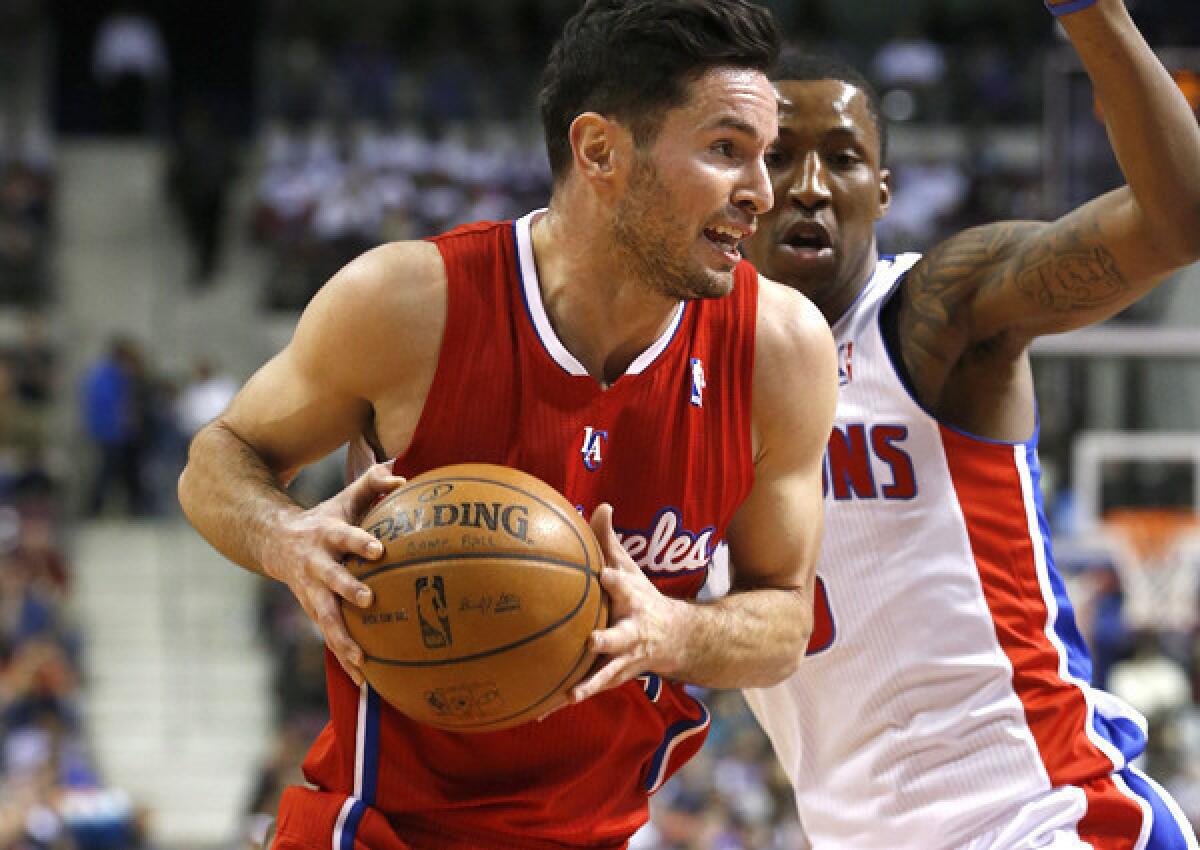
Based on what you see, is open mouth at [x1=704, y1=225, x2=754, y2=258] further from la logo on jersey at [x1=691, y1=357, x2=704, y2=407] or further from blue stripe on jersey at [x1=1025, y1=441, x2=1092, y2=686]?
blue stripe on jersey at [x1=1025, y1=441, x2=1092, y2=686]

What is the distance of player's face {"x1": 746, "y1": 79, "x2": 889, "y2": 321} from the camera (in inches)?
162

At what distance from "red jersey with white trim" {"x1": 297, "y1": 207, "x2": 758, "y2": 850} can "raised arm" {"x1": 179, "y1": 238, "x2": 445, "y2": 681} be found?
2.0 inches

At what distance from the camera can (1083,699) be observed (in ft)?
12.5

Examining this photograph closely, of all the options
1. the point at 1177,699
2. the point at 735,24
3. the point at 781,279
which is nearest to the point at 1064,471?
the point at 1177,699

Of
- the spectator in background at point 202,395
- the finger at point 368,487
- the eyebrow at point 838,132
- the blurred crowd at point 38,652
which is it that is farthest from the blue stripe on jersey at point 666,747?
the spectator in background at point 202,395

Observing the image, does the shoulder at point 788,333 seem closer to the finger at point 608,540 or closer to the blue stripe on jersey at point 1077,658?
the finger at point 608,540

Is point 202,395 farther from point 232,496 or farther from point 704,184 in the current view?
point 704,184

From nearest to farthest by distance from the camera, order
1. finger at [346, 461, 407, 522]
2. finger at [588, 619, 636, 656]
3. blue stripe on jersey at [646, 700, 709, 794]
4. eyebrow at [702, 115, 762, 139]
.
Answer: finger at [588, 619, 636, 656]
finger at [346, 461, 407, 522]
eyebrow at [702, 115, 762, 139]
blue stripe on jersey at [646, 700, 709, 794]

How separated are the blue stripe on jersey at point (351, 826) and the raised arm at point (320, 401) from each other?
37cm

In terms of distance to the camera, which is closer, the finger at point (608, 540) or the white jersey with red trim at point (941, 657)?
the finger at point (608, 540)

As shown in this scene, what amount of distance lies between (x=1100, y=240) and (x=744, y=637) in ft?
3.66

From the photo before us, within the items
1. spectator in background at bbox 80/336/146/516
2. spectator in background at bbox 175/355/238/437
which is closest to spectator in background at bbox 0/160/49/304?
spectator in background at bbox 80/336/146/516

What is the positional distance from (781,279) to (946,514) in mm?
729

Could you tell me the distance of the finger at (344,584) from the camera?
2.85 meters
